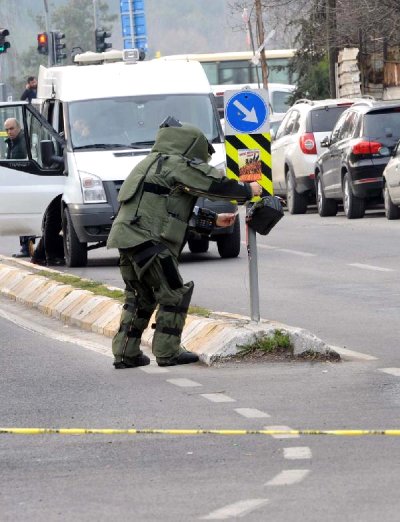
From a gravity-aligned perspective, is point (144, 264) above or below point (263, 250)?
above

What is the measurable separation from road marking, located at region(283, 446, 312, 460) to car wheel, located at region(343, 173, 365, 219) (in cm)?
1938

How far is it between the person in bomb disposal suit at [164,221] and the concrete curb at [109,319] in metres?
0.34

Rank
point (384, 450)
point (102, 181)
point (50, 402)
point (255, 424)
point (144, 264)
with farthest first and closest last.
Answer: point (102, 181)
point (144, 264)
point (50, 402)
point (255, 424)
point (384, 450)

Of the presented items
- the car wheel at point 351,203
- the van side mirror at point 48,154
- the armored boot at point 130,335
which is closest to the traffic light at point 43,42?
the car wheel at point 351,203

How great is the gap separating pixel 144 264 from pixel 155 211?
33cm

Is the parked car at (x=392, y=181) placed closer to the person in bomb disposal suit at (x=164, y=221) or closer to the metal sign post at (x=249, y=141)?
the metal sign post at (x=249, y=141)

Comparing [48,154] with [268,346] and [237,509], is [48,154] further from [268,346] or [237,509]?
[237,509]

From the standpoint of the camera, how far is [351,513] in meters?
6.19

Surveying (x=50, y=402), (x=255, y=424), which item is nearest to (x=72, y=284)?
(x=50, y=402)

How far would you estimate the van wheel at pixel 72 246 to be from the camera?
66.3ft

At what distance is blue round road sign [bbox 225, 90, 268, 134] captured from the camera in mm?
11758

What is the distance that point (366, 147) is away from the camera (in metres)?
26.4

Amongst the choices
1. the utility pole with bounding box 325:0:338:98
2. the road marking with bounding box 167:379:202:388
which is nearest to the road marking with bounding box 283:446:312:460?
the road marking with bounding box 167:379:202:388

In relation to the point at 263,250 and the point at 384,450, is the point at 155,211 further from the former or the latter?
the point at 263,250
